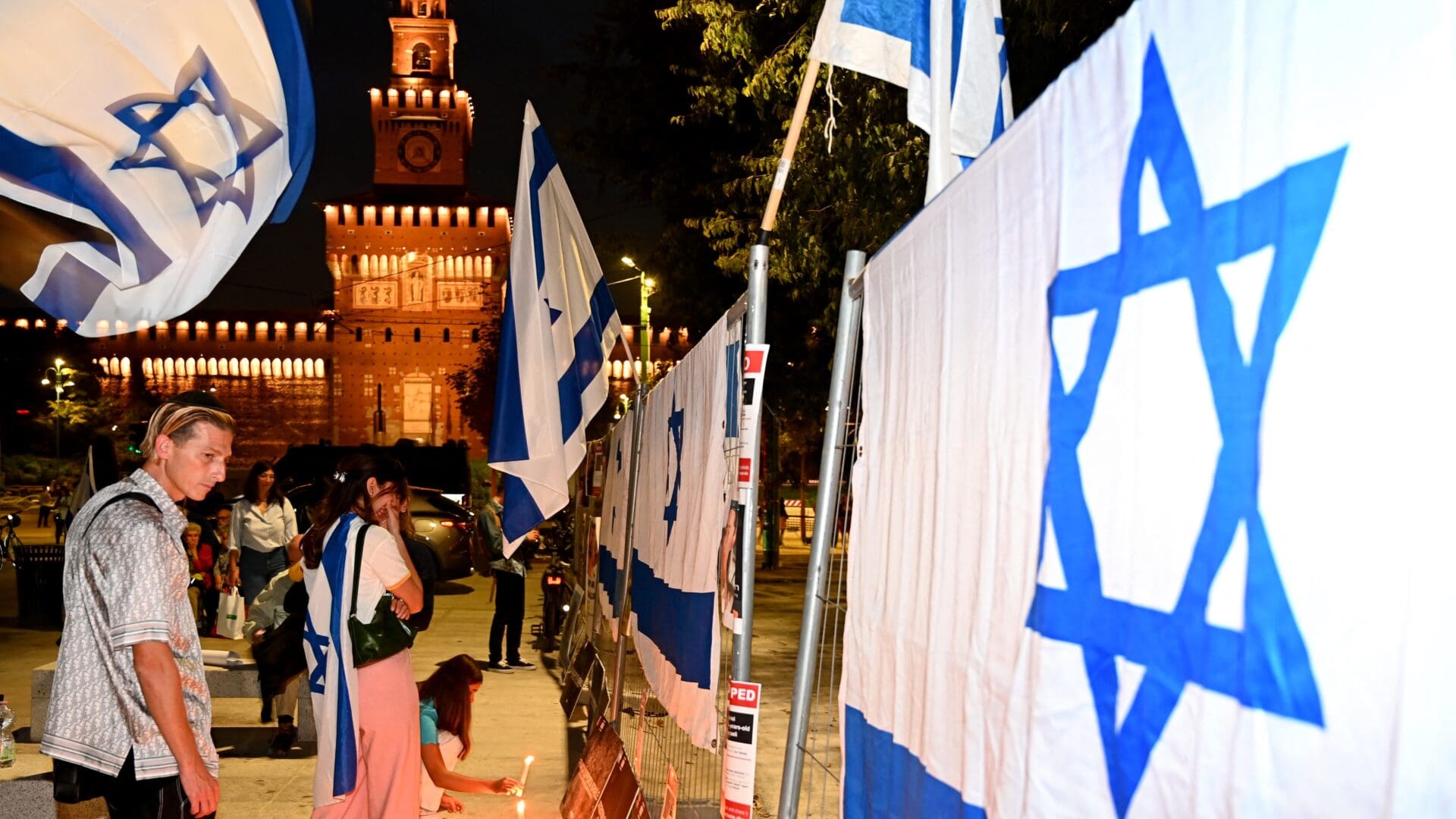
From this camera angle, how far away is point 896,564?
2.34 meters

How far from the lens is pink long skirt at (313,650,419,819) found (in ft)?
14.8

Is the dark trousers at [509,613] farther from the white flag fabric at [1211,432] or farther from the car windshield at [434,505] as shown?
the white flag fabric at [1211,432]

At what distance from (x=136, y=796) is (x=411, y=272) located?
96.2 meters

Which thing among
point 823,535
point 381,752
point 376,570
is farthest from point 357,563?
point 823,535

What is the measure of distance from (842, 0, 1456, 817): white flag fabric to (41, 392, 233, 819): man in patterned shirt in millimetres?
2140

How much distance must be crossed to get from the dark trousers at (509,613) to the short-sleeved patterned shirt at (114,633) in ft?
24.8

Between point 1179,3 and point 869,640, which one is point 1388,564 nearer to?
point 1179,3

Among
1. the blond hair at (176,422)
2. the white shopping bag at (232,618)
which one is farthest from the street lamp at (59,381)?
the blond hair at (176,422)

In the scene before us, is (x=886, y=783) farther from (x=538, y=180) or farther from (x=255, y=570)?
(x=255, y=570)

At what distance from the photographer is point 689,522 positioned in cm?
408

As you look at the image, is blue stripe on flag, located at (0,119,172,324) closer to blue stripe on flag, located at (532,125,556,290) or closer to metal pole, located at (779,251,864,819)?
metal pole, located at (779,251,864,819)

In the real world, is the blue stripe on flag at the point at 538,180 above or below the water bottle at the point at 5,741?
above

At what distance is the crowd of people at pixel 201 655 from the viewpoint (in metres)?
3.12

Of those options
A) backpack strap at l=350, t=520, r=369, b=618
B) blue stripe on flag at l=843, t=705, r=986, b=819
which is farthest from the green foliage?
backpack strap at l=350, t=520, r=369, b=618
